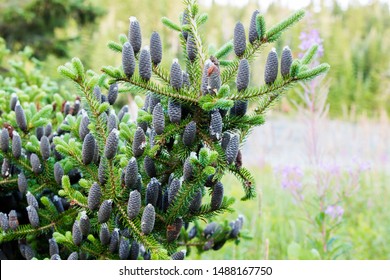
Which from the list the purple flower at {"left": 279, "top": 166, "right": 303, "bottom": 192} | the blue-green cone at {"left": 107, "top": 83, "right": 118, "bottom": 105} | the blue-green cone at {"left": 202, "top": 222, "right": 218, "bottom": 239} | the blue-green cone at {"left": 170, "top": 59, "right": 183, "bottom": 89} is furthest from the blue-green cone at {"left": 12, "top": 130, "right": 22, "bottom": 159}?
the purple flower at {"left": 279, "top": 166, "right": 303, "bottom": 192}

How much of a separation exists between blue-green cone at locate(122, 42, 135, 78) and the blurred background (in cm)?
20

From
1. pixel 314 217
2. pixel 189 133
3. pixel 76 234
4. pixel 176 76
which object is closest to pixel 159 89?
pixel 176 76

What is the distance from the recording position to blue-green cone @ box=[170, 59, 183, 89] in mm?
1586

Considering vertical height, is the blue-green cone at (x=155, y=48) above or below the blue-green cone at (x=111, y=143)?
above

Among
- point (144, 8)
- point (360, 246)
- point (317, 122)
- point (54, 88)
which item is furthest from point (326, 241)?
point (144, 8)

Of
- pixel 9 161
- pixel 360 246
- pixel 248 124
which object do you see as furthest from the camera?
pixel 360 246

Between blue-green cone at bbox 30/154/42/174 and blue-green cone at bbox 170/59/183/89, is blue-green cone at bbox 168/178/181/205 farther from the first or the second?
blue-green cone at bbox 30/154/42/174

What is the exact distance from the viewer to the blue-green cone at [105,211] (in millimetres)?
1605

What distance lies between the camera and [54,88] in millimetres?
3270

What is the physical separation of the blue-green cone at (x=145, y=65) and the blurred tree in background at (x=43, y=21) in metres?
9.56

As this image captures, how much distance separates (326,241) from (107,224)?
2015 millimetres

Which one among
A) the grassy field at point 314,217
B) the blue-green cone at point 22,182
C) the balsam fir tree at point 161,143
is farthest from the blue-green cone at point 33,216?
the grassy field at point 314,217

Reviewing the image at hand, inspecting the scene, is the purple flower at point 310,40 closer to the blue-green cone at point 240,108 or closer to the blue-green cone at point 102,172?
the blue-green cone at point 240,108
